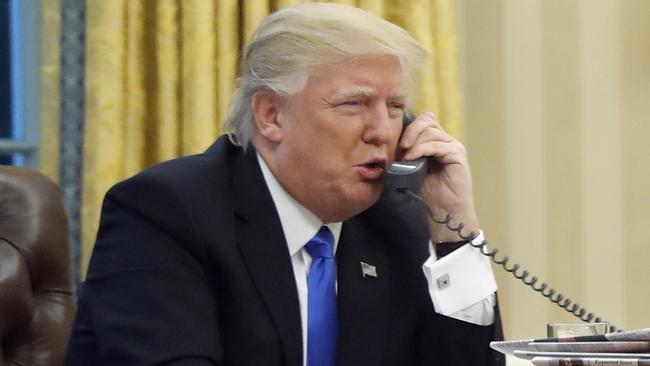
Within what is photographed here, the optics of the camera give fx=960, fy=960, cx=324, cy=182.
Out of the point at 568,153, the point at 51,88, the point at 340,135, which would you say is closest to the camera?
the point at 340,135

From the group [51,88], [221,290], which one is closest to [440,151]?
[221,290]

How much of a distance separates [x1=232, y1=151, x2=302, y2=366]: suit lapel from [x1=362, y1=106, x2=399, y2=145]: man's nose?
0.22m

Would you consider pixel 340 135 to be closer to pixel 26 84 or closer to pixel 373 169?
pixel 373 169

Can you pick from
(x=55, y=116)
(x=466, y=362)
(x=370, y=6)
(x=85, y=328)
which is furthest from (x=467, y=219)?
(x=55, y=116)

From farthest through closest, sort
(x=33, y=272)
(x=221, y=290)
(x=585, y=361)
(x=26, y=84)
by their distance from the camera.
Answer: (x=26, y=84), (x=33, y=272), (x=221, y=290), (x=585, y=361)

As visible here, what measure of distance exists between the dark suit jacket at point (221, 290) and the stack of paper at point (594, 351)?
56 centimetres

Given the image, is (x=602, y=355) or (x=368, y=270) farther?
(x=368, y=270)

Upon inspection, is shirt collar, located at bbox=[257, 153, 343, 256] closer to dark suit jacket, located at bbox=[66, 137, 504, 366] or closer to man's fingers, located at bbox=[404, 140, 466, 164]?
dark suit jacket, located at bbox=[66, 137, 504, 366]

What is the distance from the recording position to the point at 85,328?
5.43 ft

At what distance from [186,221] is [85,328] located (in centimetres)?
26

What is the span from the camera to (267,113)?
1840mm

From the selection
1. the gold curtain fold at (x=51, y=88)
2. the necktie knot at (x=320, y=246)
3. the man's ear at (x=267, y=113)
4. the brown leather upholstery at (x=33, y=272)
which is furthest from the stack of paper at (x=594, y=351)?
the gold curtain fold at (x=51, y=88)

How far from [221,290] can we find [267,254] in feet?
0.35

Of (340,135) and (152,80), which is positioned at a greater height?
(152,80)
